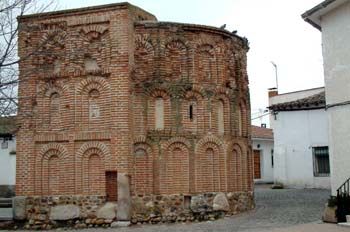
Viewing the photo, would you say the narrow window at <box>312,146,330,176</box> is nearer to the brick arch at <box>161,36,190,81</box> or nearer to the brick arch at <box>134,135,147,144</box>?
the brick arch at <box>161,36,190,81</box>

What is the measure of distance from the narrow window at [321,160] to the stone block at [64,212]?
17.0m

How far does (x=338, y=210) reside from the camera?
13.3 metres

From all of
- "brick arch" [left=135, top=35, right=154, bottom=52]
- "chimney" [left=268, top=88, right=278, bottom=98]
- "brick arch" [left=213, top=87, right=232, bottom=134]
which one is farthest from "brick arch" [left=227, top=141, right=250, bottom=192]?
"chimney" [left=268, top=88, right=278, bottom=98]

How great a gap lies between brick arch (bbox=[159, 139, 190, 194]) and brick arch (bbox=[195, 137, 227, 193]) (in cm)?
36

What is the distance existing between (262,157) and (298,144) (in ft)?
29.3

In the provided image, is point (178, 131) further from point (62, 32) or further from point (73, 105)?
point (62, 32)

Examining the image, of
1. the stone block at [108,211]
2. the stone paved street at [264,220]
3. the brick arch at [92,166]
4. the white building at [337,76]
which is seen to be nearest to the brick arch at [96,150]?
the brick arch at [92,166]

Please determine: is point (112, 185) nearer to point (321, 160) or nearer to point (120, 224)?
point (120, 224)

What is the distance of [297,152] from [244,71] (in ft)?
40.7

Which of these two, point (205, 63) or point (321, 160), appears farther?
point (321, 160)

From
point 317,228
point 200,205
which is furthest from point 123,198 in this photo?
point 317,228

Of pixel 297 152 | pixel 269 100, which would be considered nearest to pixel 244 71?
pixel 297 152

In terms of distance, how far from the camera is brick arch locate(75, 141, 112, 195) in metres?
15.5

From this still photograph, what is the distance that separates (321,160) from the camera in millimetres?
28531
